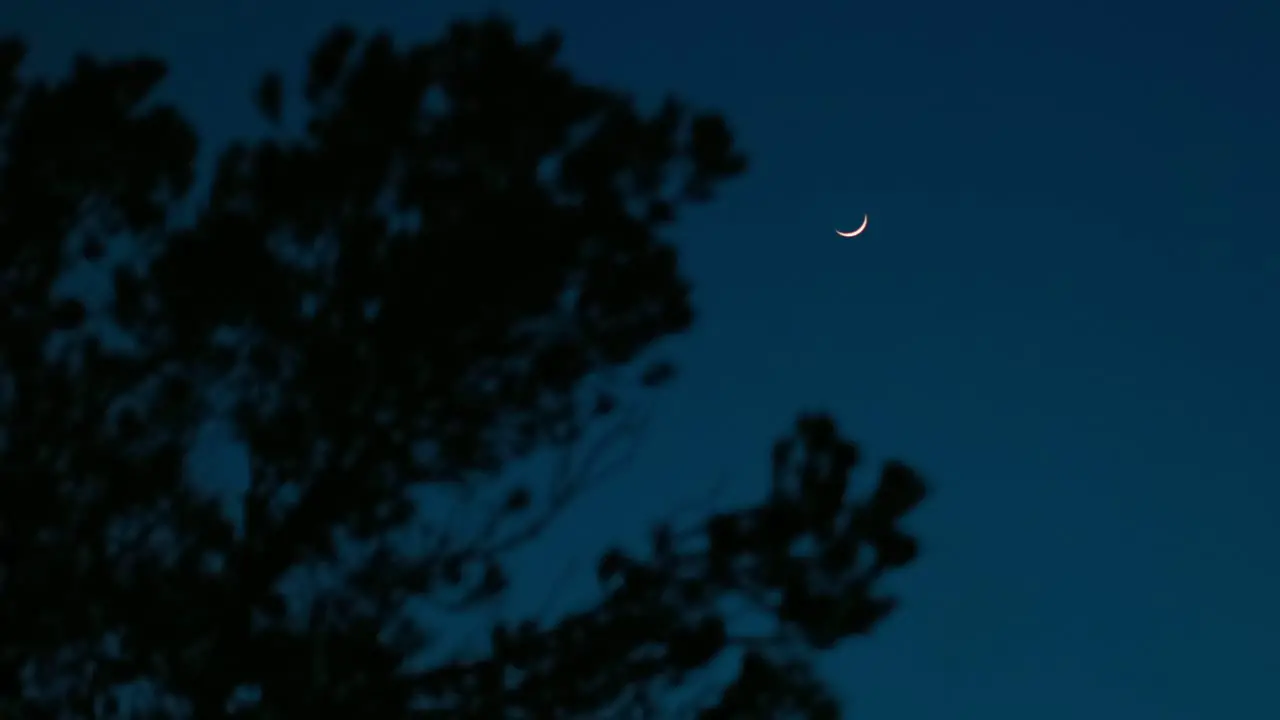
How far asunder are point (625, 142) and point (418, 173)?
1.13 metres

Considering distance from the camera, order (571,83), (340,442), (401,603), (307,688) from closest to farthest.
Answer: (307,688), (401,603), (340,442), (571,83)

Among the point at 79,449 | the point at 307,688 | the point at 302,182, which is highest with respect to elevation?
the point at 302,182

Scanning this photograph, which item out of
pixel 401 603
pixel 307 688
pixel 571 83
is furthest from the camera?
pixel 571 83

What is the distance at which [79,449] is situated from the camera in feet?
23.2

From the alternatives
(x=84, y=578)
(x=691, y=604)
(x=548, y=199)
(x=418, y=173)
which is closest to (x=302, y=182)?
(x=418, y=173)

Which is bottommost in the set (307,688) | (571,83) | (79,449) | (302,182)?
(307,688)

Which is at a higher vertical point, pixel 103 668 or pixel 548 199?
pixel 548 199

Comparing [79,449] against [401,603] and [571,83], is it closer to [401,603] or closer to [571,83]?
[401,603]

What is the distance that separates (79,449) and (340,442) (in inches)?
47.8

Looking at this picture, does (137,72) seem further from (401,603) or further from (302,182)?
(401,603)

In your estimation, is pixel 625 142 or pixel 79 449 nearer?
pixel 79 449

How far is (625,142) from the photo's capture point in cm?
815

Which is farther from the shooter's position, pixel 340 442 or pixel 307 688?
pixel 340 442

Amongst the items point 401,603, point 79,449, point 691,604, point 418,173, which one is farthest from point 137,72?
point 691,604
